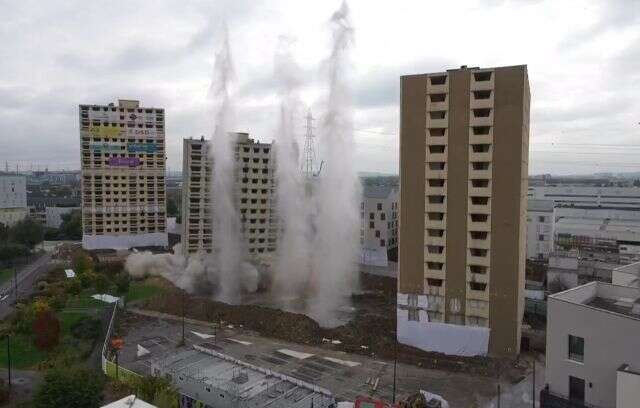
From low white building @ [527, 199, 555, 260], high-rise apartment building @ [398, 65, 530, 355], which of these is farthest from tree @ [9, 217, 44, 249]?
low white building @ [527, 199, 555, 260]

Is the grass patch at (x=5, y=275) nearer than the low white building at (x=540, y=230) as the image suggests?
Yes

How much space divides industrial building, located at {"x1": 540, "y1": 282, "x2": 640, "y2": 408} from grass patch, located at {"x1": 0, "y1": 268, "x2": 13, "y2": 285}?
36923 mm

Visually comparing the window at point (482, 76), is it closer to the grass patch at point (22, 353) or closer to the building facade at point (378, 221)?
the grass patch at point (22, 353)

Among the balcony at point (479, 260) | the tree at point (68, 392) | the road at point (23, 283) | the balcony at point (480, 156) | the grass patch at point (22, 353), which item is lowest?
the grass patch at point (22, 353)

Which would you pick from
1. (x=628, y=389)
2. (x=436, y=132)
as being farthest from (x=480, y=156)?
(x=628, y=389)

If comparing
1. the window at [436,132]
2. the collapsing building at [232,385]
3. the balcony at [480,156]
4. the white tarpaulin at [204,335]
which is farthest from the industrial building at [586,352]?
the white tarpaulin at [204,335]

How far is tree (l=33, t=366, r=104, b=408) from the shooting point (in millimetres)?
13461

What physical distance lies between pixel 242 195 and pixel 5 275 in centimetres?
2022

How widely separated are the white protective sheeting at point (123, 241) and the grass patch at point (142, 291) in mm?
14412

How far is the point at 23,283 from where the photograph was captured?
3522cm

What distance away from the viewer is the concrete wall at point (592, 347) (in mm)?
11984

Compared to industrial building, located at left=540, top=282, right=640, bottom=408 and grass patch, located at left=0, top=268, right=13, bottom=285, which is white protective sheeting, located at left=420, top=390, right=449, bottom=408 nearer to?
industrial building, located at left=540, top=282, right=640, bottom=408

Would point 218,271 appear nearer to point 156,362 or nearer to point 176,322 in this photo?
point 176,322

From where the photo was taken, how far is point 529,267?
35500 millimetres
